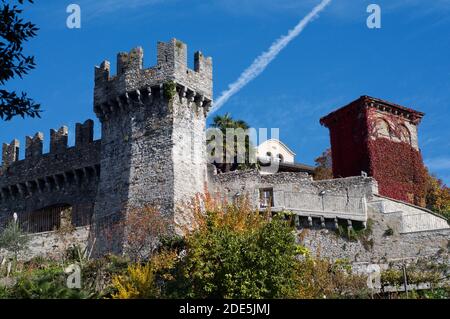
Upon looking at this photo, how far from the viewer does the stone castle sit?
43.0m

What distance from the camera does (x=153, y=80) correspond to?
44406 millimetres

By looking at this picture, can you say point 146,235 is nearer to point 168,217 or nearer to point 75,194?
point 168,217

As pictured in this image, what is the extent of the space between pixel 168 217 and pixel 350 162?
1614 cm

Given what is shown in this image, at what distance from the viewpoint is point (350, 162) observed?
176 ft

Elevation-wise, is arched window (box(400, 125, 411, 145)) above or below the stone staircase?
above

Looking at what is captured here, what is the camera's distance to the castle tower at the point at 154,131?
42.8 metres

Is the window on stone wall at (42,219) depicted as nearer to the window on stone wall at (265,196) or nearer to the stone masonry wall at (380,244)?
the window on stone wall at (265,196)

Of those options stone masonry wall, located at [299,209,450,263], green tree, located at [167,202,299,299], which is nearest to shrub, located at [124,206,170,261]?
green tree, located at [167,202,299,299]

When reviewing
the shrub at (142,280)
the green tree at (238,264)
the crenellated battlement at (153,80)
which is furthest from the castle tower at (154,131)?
the green tree at (238,264)

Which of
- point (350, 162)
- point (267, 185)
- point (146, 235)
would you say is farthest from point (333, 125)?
point (146, 235)

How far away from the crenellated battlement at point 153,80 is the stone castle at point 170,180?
61 millimetres

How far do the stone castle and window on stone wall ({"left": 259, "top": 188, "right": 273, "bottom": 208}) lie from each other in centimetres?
6

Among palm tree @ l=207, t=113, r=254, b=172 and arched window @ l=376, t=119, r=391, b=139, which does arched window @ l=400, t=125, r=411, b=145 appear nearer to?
arched window @ l=376, t=119, r=391, b=139

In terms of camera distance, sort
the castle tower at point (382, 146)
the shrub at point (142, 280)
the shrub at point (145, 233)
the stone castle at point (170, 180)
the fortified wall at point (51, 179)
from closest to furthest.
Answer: the shrub at point (142, 280) < the shrub at point (145, 233) < the stone castle at point (170, 180) < the fortified wall at point (51, 179) < the castle tower at point (382, 146)
